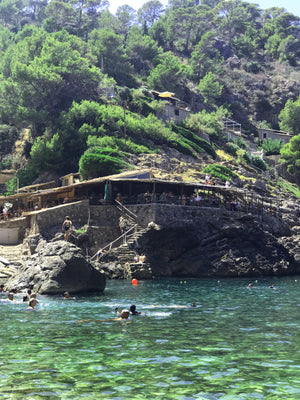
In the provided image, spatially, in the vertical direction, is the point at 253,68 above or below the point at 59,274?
above

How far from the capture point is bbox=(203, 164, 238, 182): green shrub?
63.3 m

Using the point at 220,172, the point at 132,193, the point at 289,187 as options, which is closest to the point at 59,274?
the point at 132,193

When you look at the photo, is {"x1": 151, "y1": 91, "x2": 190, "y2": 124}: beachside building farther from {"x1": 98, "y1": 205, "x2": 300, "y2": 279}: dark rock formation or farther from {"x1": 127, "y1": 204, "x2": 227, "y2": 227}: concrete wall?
{"x1": 98, "y1": 205, "x2": 300, "y2": 279}: dark rock formation

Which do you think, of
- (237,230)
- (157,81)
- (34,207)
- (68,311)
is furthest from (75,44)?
(68,311)

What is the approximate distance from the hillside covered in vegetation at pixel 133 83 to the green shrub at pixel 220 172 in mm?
1087

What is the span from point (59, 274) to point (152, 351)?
14833 millimetres

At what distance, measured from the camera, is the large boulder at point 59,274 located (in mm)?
29453

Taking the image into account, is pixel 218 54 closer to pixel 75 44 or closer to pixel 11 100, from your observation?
pixel 75 44

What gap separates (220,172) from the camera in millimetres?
65875

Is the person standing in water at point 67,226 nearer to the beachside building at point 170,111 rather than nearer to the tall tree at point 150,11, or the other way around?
the beachside building at point 170,111

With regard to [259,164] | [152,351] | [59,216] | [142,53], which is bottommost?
[152,351]

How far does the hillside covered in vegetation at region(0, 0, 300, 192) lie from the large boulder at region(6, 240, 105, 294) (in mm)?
25537

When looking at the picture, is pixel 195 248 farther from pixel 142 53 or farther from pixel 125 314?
pixel 142 53

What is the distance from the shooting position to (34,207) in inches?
2084
